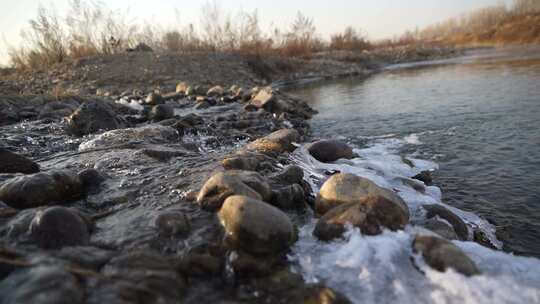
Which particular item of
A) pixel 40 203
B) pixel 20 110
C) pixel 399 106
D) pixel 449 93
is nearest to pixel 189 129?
pixel 40 203

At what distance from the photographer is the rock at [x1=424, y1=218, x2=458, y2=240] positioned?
2.22 meters

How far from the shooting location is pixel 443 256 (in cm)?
179

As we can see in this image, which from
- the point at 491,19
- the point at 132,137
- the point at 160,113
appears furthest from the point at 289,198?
the point at 491,19

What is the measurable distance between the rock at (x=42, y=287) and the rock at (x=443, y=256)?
1652 millimetres

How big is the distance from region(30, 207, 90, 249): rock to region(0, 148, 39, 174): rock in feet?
4.55

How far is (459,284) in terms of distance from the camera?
1.67m

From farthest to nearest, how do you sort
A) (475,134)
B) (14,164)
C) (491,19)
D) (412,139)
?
(491,19) → (412,139) → (475,134) → (14,164)

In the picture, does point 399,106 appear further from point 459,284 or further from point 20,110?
point 20,110

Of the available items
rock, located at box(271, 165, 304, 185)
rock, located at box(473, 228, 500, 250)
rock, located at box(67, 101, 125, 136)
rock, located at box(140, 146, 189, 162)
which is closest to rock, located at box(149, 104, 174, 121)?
rock, located at box(67, 101, 125, 136)

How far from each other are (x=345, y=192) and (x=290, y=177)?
2.10ft

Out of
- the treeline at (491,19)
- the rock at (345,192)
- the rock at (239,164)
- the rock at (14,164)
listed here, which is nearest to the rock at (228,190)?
the rock at (345,192)

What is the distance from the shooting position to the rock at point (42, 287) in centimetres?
142

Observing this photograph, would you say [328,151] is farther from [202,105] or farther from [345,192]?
[202,105]

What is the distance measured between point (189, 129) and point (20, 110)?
3.77 meters
